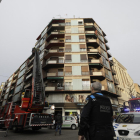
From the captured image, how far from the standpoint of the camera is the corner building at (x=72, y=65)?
75.6 feet

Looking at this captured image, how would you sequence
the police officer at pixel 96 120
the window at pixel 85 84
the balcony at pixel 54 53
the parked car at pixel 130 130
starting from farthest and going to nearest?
the balcony at pixel 54 53 < the window at pixel 85 84 < the parked car at pixel 130 130 < the police officer at pixel 96 120

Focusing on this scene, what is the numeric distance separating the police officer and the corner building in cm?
2026

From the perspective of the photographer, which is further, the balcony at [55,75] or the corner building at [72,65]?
the balcony at [55,75]

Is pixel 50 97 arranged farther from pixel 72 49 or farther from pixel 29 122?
pixel 29 122

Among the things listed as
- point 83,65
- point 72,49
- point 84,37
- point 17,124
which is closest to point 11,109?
point 17,124

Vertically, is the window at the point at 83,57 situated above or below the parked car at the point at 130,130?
above

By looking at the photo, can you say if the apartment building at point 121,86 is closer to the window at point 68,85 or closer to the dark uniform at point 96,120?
the window at point 68,85

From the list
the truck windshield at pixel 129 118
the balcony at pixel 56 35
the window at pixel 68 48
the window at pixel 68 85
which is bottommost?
the truck windshield at pixel 129 118

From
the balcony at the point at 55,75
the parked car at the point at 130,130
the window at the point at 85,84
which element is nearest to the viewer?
the parked car at the point at 130,130

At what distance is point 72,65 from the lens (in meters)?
25.4

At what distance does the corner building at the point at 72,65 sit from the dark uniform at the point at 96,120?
798 inches

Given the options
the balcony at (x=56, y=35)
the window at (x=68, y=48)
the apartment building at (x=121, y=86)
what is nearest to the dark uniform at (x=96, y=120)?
the window at (x=68, y=48)

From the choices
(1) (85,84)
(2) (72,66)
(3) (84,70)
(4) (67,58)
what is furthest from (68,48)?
(1) (85,84)

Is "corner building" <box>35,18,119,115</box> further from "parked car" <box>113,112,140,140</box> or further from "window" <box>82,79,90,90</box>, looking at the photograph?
"parked car" <box>113,112,140,140</box>
